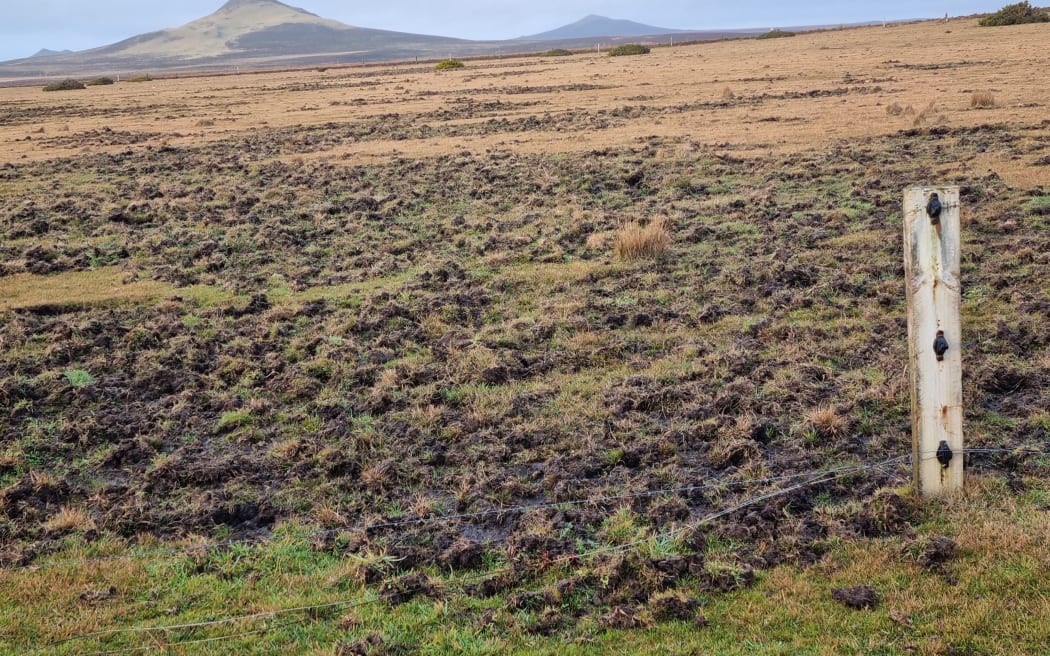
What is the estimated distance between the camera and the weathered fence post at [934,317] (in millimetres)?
A: 4789

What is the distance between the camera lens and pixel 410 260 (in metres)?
14.2

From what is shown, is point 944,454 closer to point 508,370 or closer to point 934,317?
point 934,317

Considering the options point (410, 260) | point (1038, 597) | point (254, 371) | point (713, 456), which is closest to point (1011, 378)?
point (713, 456)

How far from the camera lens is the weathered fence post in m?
4.79

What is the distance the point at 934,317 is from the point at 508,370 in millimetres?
4750

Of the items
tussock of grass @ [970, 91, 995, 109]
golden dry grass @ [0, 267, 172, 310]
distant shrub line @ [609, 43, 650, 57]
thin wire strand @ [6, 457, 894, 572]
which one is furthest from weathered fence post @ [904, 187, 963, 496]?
distant shrub line @ [609, 43, 650, 57]

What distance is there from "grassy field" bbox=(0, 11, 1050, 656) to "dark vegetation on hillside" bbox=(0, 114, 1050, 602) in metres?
0.04

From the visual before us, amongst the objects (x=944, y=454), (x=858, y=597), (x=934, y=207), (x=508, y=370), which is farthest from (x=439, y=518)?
(x=934, y=207)

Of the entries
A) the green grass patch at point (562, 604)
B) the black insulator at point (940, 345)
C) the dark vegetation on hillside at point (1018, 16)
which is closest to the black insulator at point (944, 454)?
the green grass patch at point (562, 604)

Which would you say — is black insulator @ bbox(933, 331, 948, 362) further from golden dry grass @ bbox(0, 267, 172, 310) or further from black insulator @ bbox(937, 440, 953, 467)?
golden dry grass @ bbox(0, 267, 172, 310)

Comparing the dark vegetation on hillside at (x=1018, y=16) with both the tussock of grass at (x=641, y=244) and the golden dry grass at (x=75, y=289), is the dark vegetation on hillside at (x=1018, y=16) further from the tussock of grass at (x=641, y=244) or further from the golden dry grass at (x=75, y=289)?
the golden dry grass at (x=75, y=289)

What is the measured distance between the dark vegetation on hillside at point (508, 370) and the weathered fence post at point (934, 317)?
63 centimetres

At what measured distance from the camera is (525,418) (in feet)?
25.5

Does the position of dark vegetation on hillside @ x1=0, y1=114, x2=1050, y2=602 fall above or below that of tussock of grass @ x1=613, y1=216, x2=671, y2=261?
below
